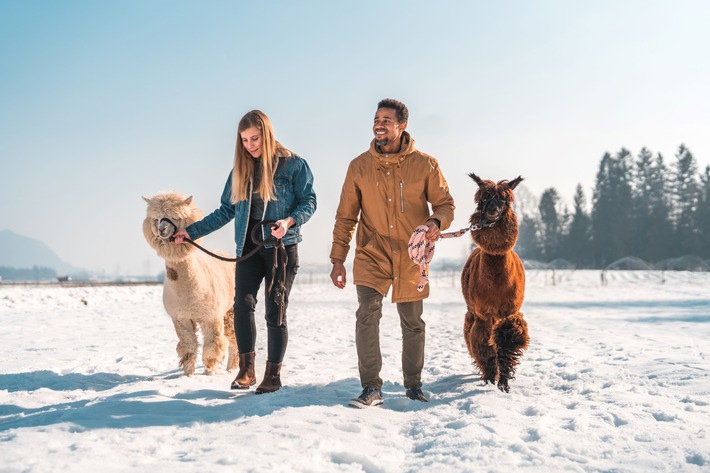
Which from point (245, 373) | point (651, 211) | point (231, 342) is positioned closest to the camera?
point (245, 373)

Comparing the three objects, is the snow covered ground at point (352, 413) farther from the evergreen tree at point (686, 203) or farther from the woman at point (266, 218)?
the evergreen tree at point (686, 203)

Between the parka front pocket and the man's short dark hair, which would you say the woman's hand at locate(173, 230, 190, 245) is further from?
the man's short dark hair

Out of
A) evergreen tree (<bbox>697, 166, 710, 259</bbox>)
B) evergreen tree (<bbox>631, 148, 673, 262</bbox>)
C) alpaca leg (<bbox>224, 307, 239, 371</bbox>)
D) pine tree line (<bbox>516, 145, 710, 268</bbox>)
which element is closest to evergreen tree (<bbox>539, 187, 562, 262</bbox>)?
pine tree line (<bbox>516, 145, 710, 268</bbox>)

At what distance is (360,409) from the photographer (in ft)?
12.4

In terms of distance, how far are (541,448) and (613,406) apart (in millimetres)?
1328

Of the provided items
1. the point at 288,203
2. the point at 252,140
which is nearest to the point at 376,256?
the point at 288,203

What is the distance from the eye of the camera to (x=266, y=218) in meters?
4.66

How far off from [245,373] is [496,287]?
230 cm

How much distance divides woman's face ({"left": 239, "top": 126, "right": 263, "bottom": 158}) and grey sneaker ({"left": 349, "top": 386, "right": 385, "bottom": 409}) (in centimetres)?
216

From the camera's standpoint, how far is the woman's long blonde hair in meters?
4.54

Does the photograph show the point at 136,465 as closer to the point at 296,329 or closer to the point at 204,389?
the point at 204,389

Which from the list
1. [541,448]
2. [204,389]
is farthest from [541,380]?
[204,389]

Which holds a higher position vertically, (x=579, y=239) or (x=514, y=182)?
(x=579, y=239)

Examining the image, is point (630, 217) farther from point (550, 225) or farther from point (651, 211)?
point (550, 225)
